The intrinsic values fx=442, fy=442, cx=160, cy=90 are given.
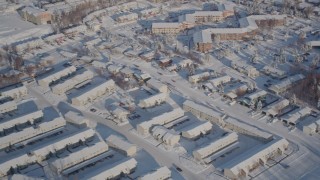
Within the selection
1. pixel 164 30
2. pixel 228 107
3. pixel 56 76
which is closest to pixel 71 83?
pixel 56 76

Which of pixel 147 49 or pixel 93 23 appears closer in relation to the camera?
pixel 147 49

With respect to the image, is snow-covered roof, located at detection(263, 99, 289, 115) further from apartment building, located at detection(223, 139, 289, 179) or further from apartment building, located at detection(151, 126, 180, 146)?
apartment building, located at detection(151, 126, 180, 146)

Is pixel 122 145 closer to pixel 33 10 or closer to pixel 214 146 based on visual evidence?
pixel 214 146

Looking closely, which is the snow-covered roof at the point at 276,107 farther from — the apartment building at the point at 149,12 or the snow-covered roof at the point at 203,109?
the apartment building at the point at 149,12

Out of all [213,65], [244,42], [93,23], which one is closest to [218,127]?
[213,65]

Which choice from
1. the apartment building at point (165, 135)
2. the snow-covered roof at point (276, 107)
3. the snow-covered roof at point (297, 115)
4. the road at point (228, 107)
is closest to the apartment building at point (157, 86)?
the road at point (228, 107)

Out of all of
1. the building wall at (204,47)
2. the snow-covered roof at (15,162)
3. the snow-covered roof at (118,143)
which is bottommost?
the snow-covered roof at (15,162)

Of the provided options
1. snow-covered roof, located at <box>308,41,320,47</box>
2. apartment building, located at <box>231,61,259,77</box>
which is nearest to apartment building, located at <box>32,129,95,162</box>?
apartment building, located at <box>231,61,259,77</box>

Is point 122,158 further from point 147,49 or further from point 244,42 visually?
point 244,42
